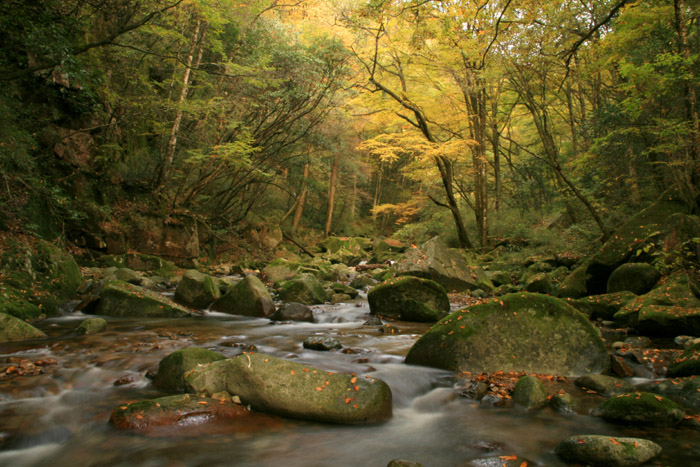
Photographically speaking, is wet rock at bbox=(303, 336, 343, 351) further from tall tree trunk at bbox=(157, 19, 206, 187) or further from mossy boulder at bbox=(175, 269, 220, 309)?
tall tree trunk at bbox=(157, 19, 206, 187)

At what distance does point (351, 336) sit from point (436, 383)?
229cm

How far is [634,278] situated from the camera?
745 cm

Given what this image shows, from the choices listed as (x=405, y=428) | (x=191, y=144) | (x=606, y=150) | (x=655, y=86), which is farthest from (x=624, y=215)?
(x=191, y=144)

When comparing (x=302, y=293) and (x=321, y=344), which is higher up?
(x=302, y=293)

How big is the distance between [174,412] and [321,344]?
257cm

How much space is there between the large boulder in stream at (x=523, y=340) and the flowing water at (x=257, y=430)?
0.35 meters

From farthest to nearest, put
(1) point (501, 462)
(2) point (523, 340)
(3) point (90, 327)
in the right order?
(3) point (90, 327), (2) point (523, 340), (1) point (501, 462)

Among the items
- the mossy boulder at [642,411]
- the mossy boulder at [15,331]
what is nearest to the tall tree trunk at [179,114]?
the mossy boulder at [15,331]

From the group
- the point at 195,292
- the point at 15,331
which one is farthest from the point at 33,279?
the point at 195,292

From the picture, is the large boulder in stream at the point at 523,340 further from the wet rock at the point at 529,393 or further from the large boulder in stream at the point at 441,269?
the large boulder in stream at the point at 441,269

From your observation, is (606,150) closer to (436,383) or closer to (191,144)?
(436,383)

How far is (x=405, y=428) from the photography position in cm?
356

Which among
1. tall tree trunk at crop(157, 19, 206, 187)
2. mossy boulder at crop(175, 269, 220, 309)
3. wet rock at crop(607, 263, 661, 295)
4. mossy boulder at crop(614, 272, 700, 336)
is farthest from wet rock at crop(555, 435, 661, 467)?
tall tree trunk at crop(157, 19, 206, 187)

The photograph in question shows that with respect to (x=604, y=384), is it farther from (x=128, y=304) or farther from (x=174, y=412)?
(x=128, y=304)
